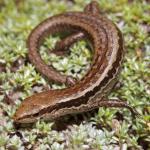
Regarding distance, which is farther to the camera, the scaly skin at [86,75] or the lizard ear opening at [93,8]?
the lizard ear opening at [93,8]

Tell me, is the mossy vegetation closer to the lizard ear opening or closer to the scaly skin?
the scaly skin

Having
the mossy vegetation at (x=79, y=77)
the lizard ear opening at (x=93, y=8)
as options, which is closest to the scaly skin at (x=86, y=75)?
the lizard ear opening at (x=93, y=8)

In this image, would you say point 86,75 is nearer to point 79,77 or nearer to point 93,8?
point 79,77

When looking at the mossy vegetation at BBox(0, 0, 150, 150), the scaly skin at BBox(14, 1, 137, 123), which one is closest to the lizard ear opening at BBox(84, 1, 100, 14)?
the scaly skin at BBox(14, 1, 137, 123)

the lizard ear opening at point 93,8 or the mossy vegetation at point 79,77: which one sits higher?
the lizard ear opening at point 93,8

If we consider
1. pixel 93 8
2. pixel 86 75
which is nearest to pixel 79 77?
pixel 86 75

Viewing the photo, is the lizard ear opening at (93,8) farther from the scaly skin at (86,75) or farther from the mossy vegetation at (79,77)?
the mossy vegetation at (79,77)
